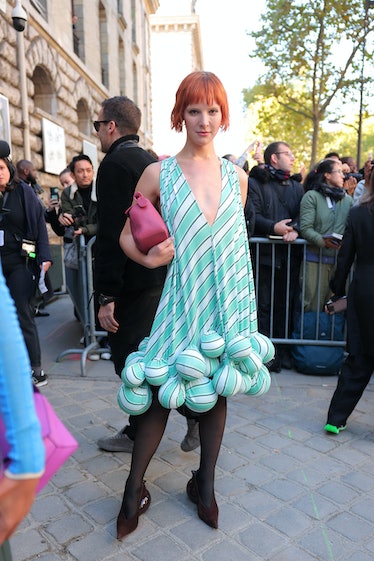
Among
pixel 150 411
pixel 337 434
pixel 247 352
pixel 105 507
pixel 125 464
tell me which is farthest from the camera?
pixel 337 434

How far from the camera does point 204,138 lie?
2252 millimetres

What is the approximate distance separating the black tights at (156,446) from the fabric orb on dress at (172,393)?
0.13m

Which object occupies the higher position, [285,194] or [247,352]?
[285,194]

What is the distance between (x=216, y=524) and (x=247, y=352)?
0.90 metres

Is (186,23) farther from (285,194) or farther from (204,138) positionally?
(204,138)

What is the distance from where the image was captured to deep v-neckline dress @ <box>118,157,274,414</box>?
7.09 ft

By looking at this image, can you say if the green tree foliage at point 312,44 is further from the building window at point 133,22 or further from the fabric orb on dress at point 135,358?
the fabric orb on dress at point 135,358

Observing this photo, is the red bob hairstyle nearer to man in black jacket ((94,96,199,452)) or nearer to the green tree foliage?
man in black jacket ((94,96,199,452))

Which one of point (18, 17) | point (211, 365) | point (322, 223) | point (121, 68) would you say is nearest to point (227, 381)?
point (211, 365)

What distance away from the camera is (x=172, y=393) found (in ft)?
7.02

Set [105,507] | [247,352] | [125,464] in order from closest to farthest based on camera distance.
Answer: [247,352] → [105,507] → [125,464]

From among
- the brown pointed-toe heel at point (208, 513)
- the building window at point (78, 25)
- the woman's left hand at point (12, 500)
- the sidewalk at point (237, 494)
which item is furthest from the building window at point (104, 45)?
the woman's left hand at point (12, 500)

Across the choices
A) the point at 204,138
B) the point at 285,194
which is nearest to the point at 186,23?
the point at 285,194

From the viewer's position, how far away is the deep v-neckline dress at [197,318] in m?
2.16
